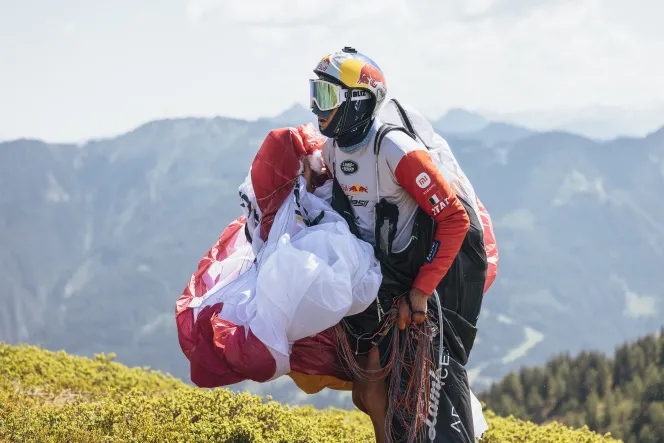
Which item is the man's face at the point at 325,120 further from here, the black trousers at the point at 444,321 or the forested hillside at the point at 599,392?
the forested hillside at the point at 599,392

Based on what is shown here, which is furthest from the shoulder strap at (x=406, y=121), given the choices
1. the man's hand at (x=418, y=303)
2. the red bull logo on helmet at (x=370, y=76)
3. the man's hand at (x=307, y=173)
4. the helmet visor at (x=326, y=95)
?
the man's hand at (x=418, y=303)

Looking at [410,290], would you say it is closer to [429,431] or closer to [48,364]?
[429,431]

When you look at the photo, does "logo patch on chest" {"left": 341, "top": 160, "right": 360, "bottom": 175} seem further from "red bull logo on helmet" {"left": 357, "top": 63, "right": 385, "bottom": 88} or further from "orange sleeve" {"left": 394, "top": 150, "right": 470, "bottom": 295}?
"red bull logo on helmet" {"left": 357, "top": 63, "right": 385, "bottom": 88}

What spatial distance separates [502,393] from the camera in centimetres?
1798

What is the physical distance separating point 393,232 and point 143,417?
2556mm

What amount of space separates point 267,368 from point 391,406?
0.94 metres

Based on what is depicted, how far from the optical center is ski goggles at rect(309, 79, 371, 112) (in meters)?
5.38

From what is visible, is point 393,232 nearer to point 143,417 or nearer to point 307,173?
point 307,173

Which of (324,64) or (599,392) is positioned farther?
(599,392)

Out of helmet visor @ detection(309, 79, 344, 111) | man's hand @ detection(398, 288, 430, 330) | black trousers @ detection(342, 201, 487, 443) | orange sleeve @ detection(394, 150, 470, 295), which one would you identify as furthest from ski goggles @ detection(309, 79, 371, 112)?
man's hand @ detection(398, 288, 430, 330)

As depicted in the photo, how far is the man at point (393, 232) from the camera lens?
17.4 feet

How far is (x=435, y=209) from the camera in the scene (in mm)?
5223

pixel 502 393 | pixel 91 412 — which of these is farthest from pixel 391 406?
pixel 502 393

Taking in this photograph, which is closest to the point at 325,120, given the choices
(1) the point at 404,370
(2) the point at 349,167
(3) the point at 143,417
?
(2) the point at 349,167
